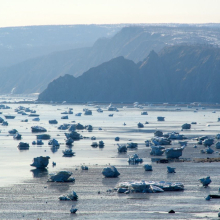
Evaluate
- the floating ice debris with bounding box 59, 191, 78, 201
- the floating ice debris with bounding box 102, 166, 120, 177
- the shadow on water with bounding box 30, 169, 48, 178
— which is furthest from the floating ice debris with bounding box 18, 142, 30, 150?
the floating ice debris with bounding box 59, 191, 78, 201

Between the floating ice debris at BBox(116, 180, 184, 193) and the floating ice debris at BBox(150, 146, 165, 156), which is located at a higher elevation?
the floating ice debris at BBox(150, 146, 165, 156)

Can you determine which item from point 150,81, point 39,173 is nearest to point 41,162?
point 39,173

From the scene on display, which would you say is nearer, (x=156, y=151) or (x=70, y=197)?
(x=70, y=197)

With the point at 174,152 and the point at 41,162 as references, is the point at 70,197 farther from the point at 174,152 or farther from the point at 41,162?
the point at 174,152

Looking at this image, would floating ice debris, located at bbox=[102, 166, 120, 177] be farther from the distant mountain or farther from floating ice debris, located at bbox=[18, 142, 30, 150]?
the distant mountain

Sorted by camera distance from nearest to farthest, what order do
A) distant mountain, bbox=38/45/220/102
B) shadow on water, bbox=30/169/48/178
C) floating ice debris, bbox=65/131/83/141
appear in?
shadow on water, bbox=30/169/48/178
floating ice debris, bbox=65/131/83/141
distant mountain, bbox=38/45/220/102

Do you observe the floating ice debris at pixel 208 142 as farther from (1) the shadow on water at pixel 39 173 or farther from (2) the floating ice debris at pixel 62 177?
(2) the floating ice debris at pixel 62 177
